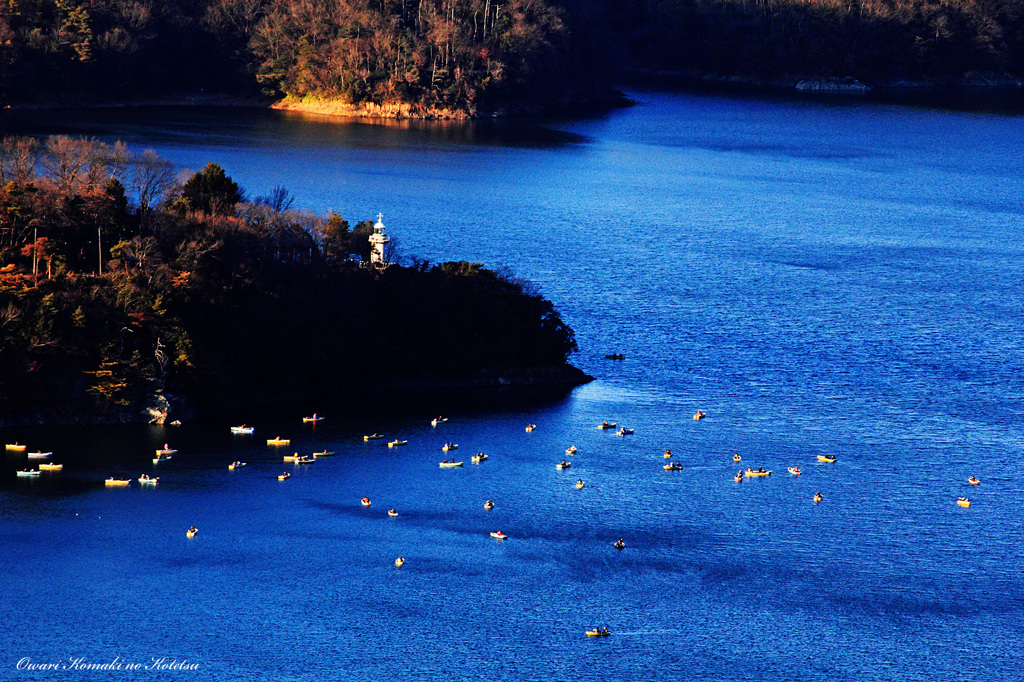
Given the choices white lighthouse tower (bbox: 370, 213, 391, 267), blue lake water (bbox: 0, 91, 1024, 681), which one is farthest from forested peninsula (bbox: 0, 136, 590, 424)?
blue lake water (bbox: 0, 91, 1024, 681)

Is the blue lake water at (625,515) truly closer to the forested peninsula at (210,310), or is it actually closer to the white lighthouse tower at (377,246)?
the forested peninsula at (210,310)

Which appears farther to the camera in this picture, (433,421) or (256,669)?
(433,421)

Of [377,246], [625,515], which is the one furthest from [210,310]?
[625,515]

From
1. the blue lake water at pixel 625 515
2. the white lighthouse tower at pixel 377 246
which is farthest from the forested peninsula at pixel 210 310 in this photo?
the blue lake water at pixel 625 515

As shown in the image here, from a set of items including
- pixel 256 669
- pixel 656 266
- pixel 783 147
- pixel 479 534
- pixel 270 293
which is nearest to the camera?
pixel 256 669

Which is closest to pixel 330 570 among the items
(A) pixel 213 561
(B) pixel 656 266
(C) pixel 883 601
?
(A) pixel 213 561

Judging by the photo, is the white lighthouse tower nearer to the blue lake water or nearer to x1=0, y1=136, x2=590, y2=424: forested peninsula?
x1=0, y1=136, x2=590, y2=424: forested peninsula

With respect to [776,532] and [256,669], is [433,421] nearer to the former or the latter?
[776,532]
